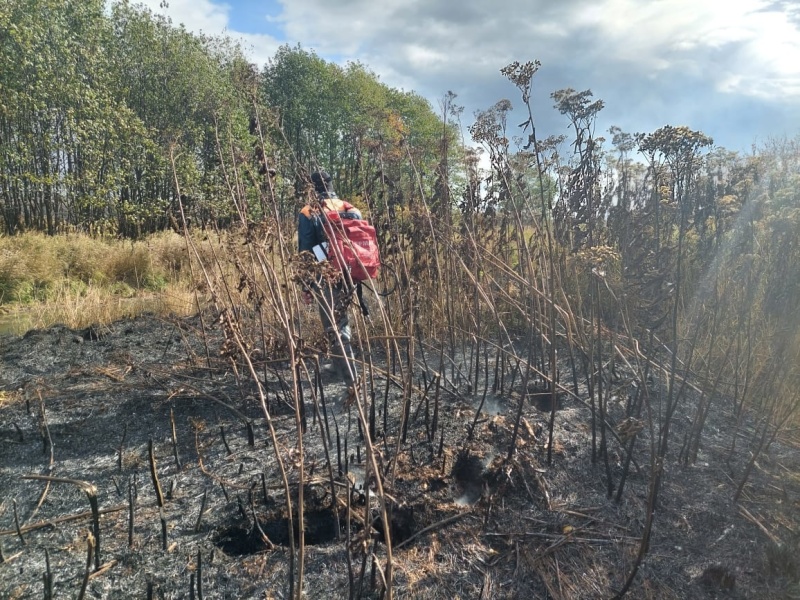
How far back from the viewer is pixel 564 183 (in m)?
Result: 3.23

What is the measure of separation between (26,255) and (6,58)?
428cm

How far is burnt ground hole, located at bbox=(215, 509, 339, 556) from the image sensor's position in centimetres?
212

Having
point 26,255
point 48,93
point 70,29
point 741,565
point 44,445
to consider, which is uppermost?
point 70,29

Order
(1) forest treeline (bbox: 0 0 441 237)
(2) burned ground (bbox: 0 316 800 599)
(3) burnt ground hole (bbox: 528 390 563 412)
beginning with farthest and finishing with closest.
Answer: (1) forest treeline (bbox: 0 0 441 237) < (3) burnt ground hole (bbox: 528 390 563 412) < (2) burned ground (bbox: 0 316 800 599)

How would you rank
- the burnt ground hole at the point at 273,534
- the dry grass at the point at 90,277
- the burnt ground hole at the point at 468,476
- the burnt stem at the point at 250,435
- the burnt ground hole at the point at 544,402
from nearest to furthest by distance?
1. the burnt ground hole at the point at 273,534
2. the burnt ground hole at the point at 468,476
3. the burnt stem at the point at 250,435
4. the burnt ground hole at the point at 544,402
5. the dry grass at the point at 90,277

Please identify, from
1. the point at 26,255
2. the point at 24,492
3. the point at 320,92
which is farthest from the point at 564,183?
the point at 320,92

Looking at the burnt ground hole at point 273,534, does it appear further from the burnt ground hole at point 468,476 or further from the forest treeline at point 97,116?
the forest treeline at point 97,116

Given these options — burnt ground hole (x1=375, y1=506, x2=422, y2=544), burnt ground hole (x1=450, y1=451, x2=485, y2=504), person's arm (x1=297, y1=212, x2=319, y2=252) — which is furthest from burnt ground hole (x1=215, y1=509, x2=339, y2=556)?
person's arm (x1=297, y1=212, x2=319, y2=252)

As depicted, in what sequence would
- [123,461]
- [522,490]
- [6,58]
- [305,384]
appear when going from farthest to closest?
[6,58] → [305,384] → [123,461] → [522,490]

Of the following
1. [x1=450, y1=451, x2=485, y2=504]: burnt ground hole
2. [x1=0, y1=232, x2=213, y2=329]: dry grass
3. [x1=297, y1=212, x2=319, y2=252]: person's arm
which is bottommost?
[x1=450, y1=451, x2=485, y2=504]: burnt ground hole

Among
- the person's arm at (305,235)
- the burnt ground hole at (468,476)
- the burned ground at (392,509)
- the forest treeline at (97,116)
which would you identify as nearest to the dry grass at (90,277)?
the forest treeline at (97,116)

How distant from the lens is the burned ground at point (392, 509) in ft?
6.29

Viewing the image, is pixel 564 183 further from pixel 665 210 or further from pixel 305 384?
pixel 305 384

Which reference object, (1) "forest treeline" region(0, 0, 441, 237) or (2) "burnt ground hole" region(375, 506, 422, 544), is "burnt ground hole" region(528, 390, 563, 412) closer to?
(2) "burnt ground hole" region(375, 506, 422, 544)
